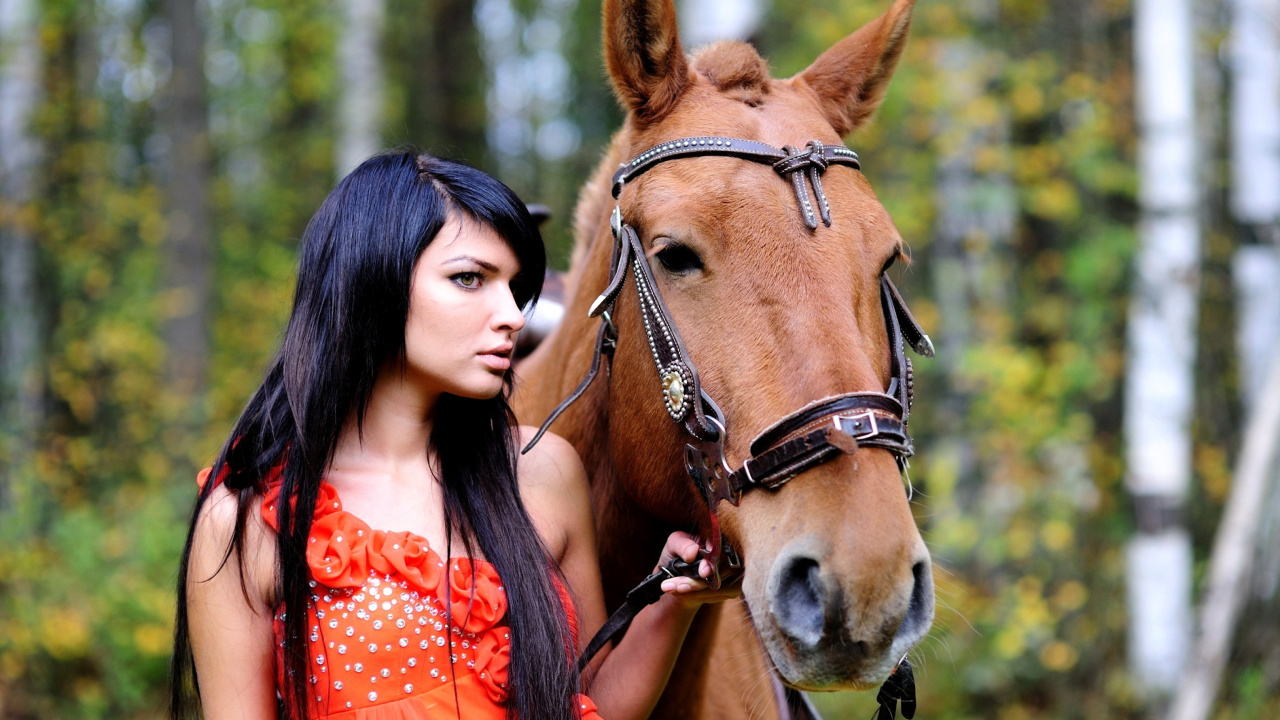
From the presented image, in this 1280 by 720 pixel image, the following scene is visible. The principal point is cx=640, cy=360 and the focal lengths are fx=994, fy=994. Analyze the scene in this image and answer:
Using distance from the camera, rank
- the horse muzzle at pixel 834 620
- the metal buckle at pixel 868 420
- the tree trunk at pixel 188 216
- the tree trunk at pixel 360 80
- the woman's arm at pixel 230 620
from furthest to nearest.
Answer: the tree trunk at pixel 188 216
the tree trunk at pixel 360 80
the woman's arm at pixel 230 620
the metal buckle at pixel 868 420
the horse muzzle at pixel 834 620

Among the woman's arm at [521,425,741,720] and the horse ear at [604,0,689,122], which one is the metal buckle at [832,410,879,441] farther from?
the horse ear at [604,0,689,122]

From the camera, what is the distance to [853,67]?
2.65 metres

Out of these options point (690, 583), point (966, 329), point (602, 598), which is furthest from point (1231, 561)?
point (690, 583)

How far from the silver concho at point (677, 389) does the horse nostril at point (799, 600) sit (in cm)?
44

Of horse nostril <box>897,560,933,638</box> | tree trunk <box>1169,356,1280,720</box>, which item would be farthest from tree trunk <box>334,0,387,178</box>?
horse nostril <box>897,560,933,638</box>

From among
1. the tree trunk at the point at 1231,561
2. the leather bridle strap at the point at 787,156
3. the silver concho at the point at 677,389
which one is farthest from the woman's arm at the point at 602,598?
the tree trunk at the point at 1231,561

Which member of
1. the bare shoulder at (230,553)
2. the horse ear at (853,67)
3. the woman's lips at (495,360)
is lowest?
the bare shoulder at (230,553)

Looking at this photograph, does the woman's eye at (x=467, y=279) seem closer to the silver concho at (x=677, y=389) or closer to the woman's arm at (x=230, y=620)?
the silver concho at (x=677, y=389)

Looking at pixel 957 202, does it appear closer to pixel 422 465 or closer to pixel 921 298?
pixel 921 298

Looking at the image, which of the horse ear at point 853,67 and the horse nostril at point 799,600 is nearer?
the horse nostril at point 799,600

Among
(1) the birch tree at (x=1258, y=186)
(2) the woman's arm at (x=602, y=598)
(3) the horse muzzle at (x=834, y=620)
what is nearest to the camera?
(3) the horse muzzle at (x=834, y=620)

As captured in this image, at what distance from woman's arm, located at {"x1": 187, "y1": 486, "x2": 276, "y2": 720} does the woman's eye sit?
25.0 inches

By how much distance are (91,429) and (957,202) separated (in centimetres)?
870

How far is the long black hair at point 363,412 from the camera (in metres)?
2.02
